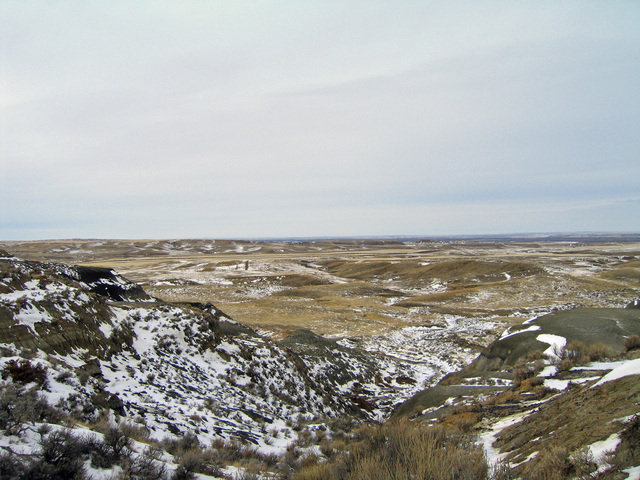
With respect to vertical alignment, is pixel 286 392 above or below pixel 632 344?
below

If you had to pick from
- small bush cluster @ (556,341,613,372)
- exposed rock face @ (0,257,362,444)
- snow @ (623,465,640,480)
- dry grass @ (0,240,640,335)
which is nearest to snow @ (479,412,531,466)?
snow @ (623,465,640,480)

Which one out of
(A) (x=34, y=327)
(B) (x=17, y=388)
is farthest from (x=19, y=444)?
(A) (x=34, y=327)

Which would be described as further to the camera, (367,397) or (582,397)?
(367,397)

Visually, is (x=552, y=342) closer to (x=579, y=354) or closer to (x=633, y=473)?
(x=579, y=354)

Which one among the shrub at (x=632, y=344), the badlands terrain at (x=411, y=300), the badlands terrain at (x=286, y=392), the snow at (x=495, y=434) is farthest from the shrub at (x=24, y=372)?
the shrub at (x=632, y=344)

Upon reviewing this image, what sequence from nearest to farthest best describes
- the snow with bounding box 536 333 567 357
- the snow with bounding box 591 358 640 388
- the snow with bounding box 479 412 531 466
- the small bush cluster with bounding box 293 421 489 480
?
the small bush cluster with bounding box 293 421 489 480 < the snow with bounding box 479 412 531 466 < the snow with bounding box 591 358 640 388 < the snow with bounding box 536 333 567 357

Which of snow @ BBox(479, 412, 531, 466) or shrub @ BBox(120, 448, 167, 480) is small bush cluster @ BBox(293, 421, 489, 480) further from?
shrub @ BBox(120, 448, 167, 480)

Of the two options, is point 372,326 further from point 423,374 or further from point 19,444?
point 19,444

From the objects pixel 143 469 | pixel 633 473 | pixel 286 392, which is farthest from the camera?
pixel 286 392

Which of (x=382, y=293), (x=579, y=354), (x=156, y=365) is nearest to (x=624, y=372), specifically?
(x=579, y=354)

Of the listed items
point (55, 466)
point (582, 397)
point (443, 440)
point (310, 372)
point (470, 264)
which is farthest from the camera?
point (470, 264)

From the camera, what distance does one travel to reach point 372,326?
31.5 metres

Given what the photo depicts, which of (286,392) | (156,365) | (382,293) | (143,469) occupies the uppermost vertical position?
(143,469)

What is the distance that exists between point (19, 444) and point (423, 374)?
1908 centimetres
